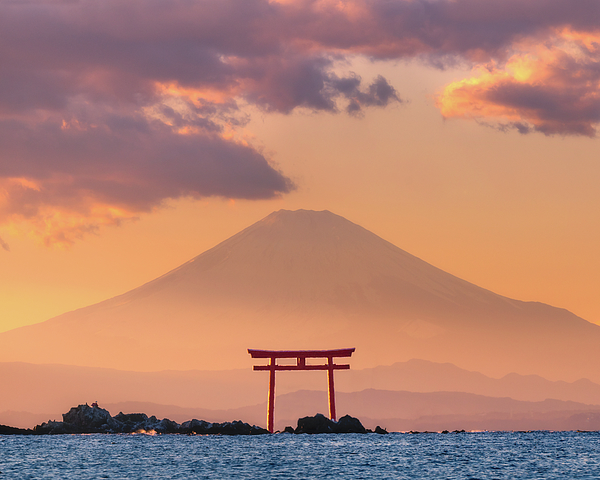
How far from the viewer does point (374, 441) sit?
75750mm

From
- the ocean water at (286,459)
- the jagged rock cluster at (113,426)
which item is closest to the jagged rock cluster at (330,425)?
the ocean water at (286,459)

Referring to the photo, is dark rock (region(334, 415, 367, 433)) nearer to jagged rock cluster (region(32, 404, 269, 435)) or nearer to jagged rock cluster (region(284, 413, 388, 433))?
jagged rock cluster (region(284, 413, 388, 433))

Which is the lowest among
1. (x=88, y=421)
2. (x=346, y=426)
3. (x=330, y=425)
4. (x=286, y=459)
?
(x=286, y=459)

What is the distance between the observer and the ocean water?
48.8 meters

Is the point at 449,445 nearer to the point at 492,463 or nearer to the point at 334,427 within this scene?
the point at 334,427

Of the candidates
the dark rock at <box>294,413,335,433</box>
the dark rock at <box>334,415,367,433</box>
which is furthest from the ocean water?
the dark rock at <box>294,413,335,433</box>

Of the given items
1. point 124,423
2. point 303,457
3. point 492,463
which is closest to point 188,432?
point 124,423

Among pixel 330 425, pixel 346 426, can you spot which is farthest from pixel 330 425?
pixel 346 426

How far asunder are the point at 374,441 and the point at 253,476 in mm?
30319

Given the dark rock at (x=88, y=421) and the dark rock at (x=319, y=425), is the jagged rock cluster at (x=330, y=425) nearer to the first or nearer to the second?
the dark rock at (x=319, y=425)

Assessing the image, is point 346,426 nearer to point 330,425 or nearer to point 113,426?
point 330,425

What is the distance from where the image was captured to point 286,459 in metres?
55.5

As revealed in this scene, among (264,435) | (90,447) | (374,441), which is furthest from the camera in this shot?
(264,435)

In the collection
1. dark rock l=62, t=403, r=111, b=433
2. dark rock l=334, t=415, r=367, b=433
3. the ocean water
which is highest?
dark rock l=62, t=403, r=111, b=433
